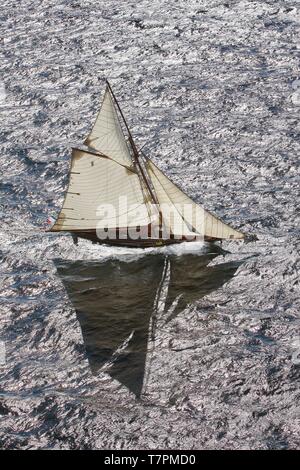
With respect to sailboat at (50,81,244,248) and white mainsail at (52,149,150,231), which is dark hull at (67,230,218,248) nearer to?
sailboat at (50,81,244,248)

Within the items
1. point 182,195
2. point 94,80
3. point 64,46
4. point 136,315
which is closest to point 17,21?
point 64,46

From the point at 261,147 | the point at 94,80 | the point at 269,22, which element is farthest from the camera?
Answer: the point at 269,22

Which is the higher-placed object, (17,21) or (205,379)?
(17,21)

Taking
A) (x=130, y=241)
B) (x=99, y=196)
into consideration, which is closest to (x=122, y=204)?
(x=99, y=196)

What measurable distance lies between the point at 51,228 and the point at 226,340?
67.5ft

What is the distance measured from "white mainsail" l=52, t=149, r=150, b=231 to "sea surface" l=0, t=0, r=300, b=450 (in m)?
2.94

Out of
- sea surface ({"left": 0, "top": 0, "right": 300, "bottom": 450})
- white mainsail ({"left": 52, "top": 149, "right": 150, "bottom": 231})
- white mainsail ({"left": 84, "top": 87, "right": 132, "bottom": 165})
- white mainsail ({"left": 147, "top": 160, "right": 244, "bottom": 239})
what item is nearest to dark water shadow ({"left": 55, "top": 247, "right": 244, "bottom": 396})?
sea surface ({"left": 0, "top": 0, "right": 300, "bottom": 450})

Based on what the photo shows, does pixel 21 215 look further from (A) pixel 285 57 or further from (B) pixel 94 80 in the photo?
(A) pixel 285 57

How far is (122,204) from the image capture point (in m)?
76.0

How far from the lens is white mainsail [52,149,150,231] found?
73.4 m

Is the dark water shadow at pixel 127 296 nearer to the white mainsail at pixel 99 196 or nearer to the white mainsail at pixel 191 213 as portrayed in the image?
the white mainsail at pixel 191 213

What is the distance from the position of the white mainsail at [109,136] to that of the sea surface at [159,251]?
31.2 feet

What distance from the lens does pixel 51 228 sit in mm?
75375

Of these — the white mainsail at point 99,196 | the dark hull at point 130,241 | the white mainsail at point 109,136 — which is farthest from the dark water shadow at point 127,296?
the white mainsail at point 109,136
